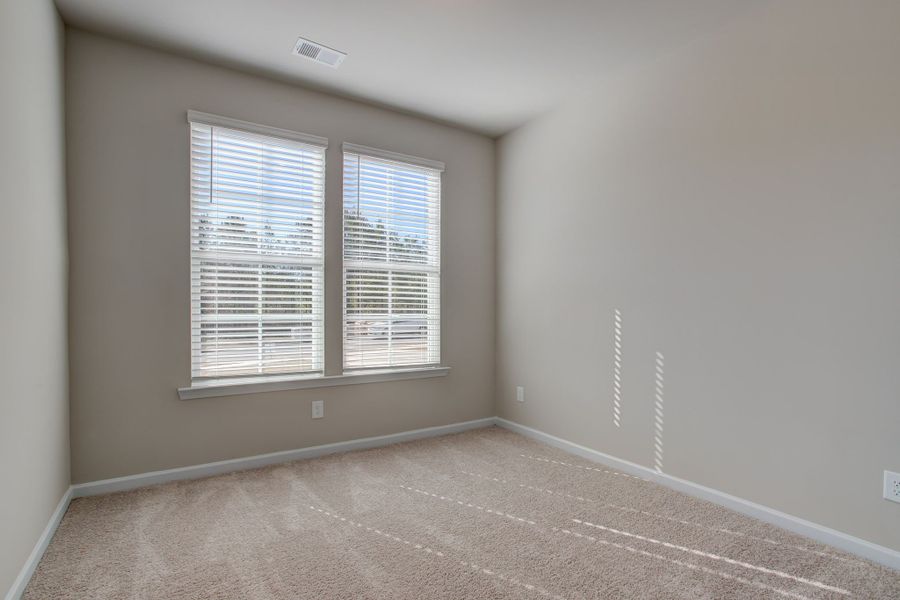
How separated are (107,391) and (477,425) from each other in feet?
8.70

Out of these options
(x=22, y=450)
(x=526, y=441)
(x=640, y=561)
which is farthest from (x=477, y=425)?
(x=22, y=450)

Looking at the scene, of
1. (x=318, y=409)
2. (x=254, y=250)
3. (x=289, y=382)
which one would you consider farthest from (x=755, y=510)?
(x=254, y=250)

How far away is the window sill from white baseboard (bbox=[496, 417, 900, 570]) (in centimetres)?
122

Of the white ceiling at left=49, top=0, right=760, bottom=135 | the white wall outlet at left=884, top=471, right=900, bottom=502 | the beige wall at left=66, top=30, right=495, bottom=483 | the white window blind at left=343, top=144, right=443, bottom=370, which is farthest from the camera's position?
the white window blind at left=343, top=144, right=443, bottom=370

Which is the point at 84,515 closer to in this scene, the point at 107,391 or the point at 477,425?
the point at 107,391

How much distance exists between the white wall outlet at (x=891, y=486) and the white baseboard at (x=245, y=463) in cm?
264

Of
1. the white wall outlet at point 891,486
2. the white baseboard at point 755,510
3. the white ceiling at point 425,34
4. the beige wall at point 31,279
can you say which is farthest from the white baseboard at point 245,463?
the white wall outlet at point 891,486

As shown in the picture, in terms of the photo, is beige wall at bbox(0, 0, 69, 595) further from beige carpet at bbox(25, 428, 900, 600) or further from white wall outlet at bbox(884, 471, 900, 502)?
white wall outlet at bbox(884, 471, 900, 502)

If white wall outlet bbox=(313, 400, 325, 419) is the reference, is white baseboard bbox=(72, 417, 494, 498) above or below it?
below

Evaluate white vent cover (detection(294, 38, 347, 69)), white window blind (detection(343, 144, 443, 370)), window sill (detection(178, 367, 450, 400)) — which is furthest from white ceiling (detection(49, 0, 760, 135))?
window sill (detection(178, 367, 450, 400))

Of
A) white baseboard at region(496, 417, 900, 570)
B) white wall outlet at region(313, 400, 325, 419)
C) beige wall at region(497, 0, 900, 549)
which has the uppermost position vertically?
beige wall at region(497, 0, 900, 549)

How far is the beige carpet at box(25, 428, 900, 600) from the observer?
1.77 meters

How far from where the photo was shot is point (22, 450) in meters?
1.79

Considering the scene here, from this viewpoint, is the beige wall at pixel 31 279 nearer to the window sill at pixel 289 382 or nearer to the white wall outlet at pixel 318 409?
the window sill at pixel 289 382
